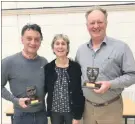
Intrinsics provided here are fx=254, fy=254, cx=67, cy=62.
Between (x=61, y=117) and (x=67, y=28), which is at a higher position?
(x=67, y=28)

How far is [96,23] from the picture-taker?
1.82 m

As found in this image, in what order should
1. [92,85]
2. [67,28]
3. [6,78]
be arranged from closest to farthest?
[92,85] → [6,78] → [67,28]

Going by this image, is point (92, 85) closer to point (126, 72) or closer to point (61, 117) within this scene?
point (126, 72)

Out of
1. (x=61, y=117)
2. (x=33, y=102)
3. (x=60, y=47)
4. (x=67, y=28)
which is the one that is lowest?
(x=61, y=117)

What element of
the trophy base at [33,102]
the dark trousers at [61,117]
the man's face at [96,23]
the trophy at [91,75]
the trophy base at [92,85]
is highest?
the man's face at [96,23]

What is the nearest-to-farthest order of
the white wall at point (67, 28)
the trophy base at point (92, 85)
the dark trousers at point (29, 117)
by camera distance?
the trophy base at point (92, 85) < the dark trousers at point (29, 117) < the white wall at point (67, 28)

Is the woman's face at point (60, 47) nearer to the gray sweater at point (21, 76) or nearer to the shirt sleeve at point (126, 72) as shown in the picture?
the gray sweater at point (21, 76)

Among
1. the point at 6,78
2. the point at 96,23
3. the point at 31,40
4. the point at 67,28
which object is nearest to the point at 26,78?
the point at 6,78

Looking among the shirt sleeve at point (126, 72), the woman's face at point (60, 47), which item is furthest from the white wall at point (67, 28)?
the shirt sleeve at point (126, 72)

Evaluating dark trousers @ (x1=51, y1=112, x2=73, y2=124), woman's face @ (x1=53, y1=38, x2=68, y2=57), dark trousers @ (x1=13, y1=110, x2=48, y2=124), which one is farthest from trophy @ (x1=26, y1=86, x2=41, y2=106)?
woman's face @ (x1=53, y1=38, x2=68, y2=57)

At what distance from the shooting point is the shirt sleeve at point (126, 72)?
1.81m

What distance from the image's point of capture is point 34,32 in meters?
1.86

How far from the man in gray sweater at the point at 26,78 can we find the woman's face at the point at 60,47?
17 centimetres

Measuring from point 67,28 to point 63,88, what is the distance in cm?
142
